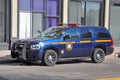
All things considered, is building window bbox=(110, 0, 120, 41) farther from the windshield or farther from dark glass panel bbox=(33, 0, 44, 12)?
the windshield

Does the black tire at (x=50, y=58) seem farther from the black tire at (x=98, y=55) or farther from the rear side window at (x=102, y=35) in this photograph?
the rear side window at (x=102, y=35)

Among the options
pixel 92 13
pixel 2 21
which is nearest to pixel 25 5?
pixel 2 21

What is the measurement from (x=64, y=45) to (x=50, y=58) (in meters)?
0.93

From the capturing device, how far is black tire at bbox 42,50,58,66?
16156mm

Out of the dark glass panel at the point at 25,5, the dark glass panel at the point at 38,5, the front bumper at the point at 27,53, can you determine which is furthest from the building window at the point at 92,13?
the front bumper at the point at 27,53

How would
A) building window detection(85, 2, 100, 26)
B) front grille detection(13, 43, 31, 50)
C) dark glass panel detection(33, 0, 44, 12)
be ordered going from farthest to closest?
building window detection(85, 2, 100, 26) → dark glass panel detection(33, 0, 44, 12) → front grille detection(13, 43, 31, 50)

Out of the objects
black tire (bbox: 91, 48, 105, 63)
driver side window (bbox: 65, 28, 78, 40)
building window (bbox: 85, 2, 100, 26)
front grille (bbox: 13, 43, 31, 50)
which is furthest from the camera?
building window (bbox: 85, 2, 100, 26)

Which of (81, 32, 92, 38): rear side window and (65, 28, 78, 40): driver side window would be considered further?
(81, 32, 92, 38): rear side window

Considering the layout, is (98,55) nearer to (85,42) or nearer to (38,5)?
(85,42)

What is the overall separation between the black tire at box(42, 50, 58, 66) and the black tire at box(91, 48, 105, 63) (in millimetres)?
2320

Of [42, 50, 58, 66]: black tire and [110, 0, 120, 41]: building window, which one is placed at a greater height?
[110, 0, 120, 41]: building window

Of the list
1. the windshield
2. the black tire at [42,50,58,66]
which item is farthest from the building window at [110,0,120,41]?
the black tire at [42,50,58,66]

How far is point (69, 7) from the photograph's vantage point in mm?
24703

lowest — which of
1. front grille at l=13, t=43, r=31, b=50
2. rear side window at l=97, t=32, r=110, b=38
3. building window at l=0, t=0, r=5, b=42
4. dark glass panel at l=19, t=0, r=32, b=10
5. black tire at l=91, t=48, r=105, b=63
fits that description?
black tire at l=91, t=48, r=105, b=63
